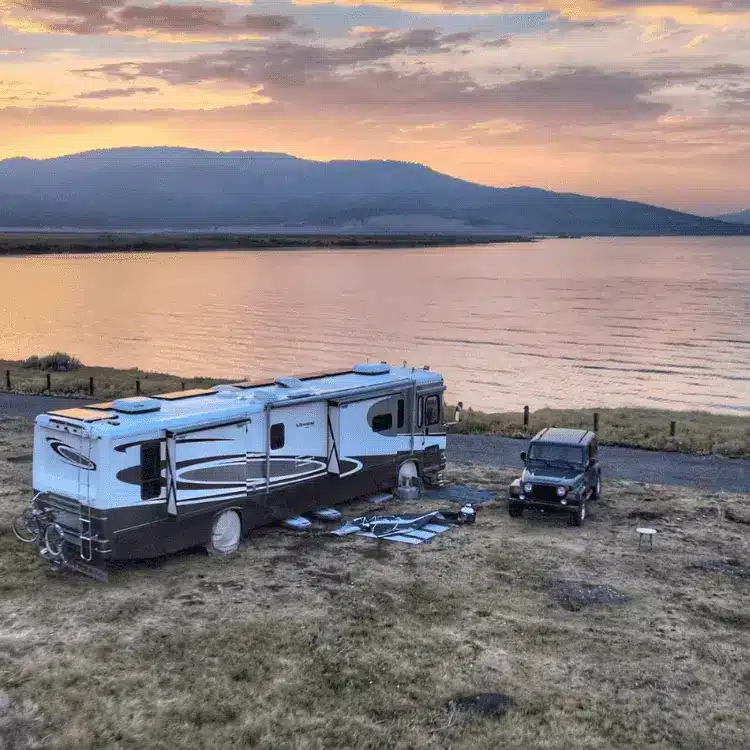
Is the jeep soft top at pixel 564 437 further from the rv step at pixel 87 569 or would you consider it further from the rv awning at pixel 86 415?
the rv step at pixel 87 569

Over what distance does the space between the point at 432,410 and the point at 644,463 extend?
811cm

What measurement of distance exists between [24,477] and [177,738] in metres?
14.2

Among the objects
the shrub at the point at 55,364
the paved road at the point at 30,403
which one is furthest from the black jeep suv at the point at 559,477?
the shrub at the point at 55,364

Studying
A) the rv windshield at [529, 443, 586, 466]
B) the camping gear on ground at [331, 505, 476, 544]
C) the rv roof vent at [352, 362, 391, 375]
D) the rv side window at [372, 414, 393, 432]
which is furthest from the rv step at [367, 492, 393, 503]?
the rv windshield at [529, 443, 586, 466]

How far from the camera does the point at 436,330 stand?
78312 millimetres

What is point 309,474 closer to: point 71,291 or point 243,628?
point 243,628

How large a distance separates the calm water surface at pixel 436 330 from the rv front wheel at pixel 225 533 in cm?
2830

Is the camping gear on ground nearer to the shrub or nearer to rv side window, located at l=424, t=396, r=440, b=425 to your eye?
rv side window, located at l=424, t=396, r=440, b=425

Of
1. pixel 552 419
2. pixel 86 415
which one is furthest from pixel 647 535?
pixel 552 419

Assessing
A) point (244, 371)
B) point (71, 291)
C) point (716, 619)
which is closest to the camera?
point (716, 619)

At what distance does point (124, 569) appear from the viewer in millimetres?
16047

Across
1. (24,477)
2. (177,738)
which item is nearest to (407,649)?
(177,738)

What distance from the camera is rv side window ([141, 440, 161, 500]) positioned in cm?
1527

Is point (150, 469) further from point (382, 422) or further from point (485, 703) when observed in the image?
point (485, 703)
